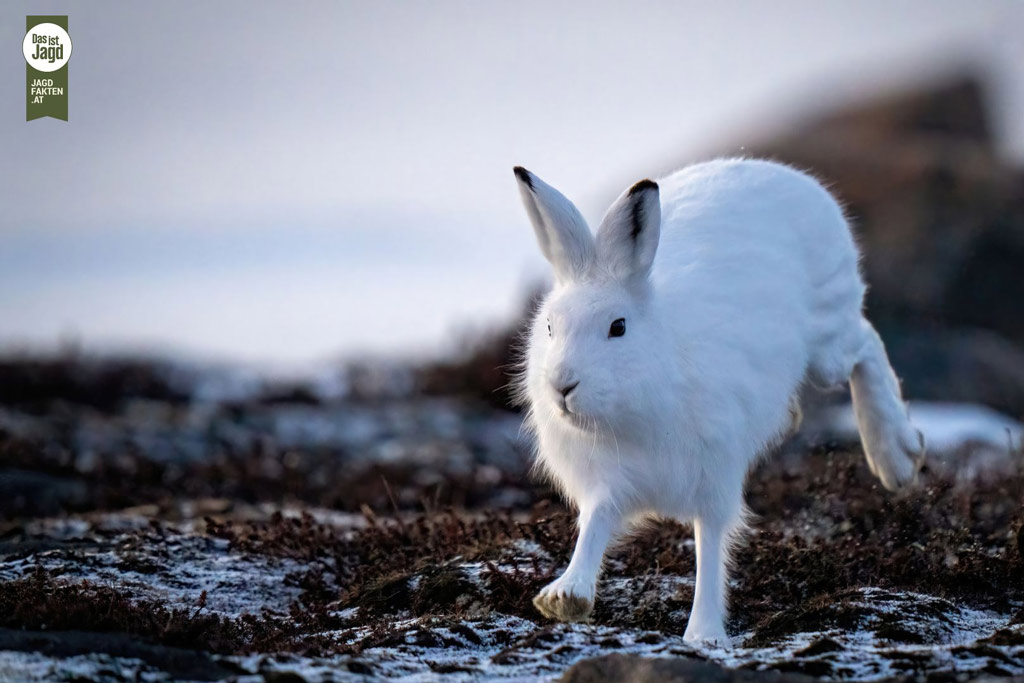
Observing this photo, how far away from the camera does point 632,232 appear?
4.27 metres

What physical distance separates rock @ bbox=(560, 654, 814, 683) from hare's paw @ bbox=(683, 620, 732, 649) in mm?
1001

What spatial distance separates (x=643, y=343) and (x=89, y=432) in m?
8.16

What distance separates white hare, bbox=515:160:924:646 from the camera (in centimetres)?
414

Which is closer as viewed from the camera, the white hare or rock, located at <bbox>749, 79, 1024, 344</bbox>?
the white hare

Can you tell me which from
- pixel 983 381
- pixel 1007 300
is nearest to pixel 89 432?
pixel 983 381

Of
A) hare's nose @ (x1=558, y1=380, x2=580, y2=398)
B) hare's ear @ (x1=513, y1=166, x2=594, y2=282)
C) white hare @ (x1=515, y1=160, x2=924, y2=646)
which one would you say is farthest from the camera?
hare's ear @ (x1=513, y1=166, x2=594, y2=282)

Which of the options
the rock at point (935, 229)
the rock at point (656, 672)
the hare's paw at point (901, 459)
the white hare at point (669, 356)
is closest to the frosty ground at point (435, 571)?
the rock at point (656, 672)

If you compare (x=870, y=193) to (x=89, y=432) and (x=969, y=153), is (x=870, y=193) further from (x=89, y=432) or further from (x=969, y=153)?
(x=89, y=432)

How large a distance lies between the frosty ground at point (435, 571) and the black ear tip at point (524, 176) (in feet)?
5.59

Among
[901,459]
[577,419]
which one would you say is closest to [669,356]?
[577,419]

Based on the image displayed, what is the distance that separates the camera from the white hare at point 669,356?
4141mm

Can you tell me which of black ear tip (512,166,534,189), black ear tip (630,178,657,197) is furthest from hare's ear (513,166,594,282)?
black ear tip (630,178,657,197)

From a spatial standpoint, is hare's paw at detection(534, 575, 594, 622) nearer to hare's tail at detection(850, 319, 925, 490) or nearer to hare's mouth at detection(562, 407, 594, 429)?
hare's mouth at detection(562, 407, 594, 429)

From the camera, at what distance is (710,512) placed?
454cm
